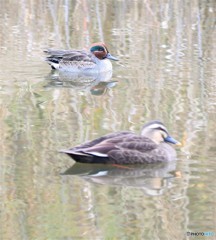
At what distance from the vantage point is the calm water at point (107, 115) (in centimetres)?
725

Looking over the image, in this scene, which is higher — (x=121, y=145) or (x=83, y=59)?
(x=83, y=59)

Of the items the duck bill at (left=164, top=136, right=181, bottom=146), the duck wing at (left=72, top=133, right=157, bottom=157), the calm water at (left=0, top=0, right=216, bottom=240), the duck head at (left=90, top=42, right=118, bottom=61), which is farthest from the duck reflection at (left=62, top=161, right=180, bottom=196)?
the duck head at (left=90, top=42, right=118, bottom=61)

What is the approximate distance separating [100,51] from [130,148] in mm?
4928

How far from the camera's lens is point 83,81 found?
12703 mm

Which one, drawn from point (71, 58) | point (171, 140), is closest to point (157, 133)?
point (171, 140)

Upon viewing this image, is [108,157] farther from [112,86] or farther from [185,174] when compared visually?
[112,86]

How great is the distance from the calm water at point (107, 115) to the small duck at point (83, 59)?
6.7 inches

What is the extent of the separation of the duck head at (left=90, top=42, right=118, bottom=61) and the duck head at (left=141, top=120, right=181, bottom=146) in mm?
4449

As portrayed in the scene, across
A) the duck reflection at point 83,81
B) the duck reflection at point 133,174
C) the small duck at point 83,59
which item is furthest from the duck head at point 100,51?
the duck reflection at point 133,174

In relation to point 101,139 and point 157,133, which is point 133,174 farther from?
point 157,133

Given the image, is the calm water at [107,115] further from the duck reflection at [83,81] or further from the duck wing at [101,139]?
the duck wing at [101,139]

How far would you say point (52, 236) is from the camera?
267 inches

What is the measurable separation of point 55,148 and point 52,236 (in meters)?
2.23

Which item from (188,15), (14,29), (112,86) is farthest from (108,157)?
(188,15)
